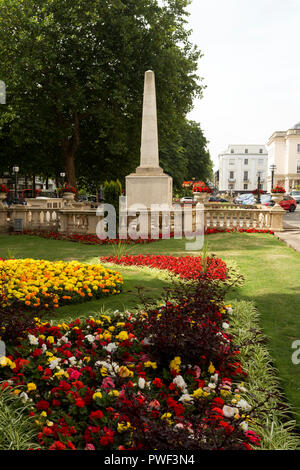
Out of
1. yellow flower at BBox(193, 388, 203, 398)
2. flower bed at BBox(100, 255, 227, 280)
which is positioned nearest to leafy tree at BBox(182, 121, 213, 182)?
flower bed at BBox(100, 255, 227, 280)

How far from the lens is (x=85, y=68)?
79.9 feet

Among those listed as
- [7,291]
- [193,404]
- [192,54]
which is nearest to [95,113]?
[192,54]

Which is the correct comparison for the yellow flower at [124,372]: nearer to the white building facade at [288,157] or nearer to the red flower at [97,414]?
the red flower at [97,414]

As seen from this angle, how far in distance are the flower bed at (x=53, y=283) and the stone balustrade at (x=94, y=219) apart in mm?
8788

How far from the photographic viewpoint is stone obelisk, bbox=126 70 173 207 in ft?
60.8

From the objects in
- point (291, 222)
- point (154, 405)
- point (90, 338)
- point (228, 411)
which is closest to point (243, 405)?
point (228, 411)

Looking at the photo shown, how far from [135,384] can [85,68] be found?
23895 mm

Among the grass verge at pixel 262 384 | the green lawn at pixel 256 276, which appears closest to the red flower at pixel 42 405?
the grass verge at pixel 262 384

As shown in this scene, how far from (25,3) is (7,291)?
22.3 m

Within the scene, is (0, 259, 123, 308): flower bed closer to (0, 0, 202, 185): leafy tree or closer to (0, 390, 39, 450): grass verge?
(0, 390, 39, 450): grass verge

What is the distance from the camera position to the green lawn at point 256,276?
5.07 meters

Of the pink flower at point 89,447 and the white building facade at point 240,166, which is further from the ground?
the white building facade at point 240,166

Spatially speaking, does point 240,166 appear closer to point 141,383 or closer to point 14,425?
point 141,383

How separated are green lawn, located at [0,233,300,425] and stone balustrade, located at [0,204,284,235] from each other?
55.8 inches
